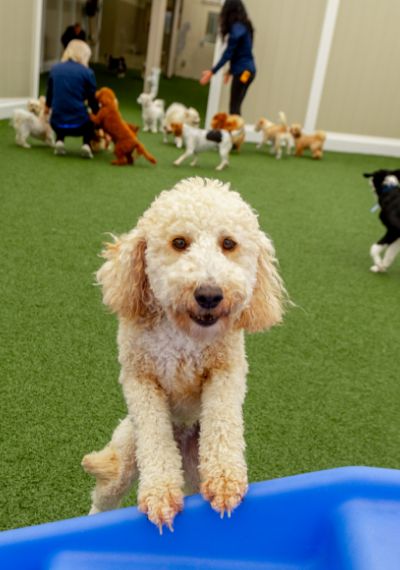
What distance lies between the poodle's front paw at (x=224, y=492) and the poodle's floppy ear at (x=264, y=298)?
30 centimetres

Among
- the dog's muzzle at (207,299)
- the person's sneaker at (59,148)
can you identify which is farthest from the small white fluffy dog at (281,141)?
the dog's muzzle at (207,299)

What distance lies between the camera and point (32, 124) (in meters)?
5.44

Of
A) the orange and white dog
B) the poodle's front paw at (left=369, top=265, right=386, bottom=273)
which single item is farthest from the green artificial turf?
the orange and white dog

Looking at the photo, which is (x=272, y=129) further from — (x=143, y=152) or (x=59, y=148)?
(x=59, y=148)

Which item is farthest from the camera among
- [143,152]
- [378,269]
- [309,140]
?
[309,140]

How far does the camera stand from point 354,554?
0.96 m

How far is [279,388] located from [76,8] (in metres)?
13.4

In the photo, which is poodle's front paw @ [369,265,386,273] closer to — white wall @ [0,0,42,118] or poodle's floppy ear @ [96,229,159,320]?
poodle's floppy ear @ [96,229,159,320]

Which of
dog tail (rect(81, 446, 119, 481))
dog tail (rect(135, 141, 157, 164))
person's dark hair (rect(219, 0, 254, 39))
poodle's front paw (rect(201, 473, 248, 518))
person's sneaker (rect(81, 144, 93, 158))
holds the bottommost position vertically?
person's sneaker (rect(81, 144, 93, 158))

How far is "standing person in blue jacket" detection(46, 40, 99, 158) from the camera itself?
5266mm

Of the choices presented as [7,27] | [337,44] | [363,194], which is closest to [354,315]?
[363,194]

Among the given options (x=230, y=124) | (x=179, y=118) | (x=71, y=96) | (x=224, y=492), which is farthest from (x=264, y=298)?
(x=179, y=118)

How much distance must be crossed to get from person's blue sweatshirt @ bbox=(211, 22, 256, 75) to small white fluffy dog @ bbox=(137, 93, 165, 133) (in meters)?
0.84

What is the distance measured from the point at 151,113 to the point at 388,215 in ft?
14.9
